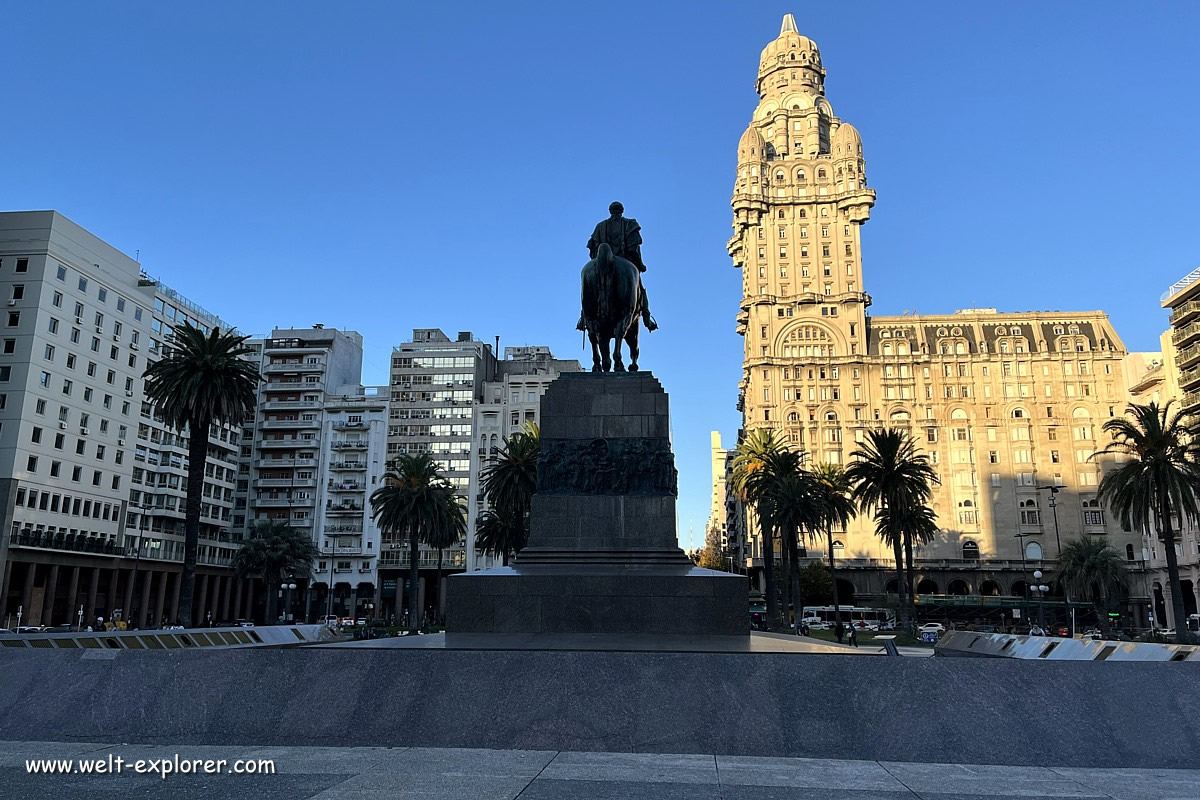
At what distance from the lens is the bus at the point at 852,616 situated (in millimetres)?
85188

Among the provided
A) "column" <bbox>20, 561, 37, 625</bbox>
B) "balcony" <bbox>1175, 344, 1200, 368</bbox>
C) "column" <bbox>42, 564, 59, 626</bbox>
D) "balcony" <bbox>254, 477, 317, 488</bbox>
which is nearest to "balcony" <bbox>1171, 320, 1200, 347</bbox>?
"balcony" <bbox>1175, 344, 1200, 368</bbox>

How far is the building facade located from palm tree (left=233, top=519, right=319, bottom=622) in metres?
57.4

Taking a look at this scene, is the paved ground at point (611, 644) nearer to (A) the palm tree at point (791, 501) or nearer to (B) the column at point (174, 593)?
(A) the palm tree at point (791, 501)

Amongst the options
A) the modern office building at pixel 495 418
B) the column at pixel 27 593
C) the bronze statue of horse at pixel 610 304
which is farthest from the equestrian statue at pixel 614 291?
the modern office building at pixel 495 418

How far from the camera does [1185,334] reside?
7950 cm

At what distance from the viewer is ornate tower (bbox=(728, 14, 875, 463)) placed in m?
109

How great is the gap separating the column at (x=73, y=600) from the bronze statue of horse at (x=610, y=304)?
65261 millimetres

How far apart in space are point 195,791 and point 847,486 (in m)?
66.6

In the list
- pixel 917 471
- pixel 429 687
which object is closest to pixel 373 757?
pixel 429 687

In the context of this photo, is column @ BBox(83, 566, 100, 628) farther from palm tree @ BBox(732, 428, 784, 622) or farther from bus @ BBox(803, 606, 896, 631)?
bus @ BBox(803, 606, 896, 631)

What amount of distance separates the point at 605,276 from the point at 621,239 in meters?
1.24

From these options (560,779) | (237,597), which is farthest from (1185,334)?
(237,597)

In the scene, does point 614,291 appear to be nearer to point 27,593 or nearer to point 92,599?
point 27,593

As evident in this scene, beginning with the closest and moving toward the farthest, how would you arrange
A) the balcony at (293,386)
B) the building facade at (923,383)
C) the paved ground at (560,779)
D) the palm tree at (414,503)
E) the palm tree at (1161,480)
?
the paved ground at (560,779), the palm tree at (1161,480), the palm tree at (414,503), the building facade at (923,383), the balcony at (293,386)
